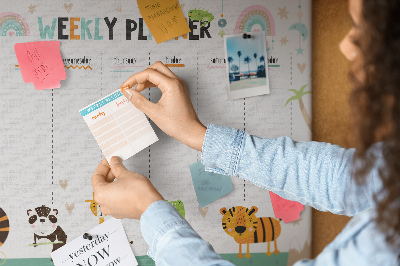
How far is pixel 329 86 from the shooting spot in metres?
0.80

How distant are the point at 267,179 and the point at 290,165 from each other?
0.05 meters

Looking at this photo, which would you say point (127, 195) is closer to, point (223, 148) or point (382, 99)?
point (223, 148)

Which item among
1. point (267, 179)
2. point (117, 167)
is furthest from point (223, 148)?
point (117, 167)

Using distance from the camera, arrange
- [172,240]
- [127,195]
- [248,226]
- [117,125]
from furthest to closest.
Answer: [248,226], [117,125], [127,195], [172,240]

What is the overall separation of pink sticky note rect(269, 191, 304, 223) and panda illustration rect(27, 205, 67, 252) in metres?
0.47

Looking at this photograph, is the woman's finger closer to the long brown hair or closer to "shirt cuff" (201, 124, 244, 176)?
"shirt cuff" (201, 124, 244, 176)

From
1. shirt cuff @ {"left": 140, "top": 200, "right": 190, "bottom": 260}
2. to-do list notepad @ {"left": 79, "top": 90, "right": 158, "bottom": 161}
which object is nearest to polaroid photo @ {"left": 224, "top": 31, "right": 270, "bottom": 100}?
to-do list notepad @ {"left": 79, "top": 90, "right": 158, "bottom": 161}

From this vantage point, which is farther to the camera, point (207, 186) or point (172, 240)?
point (207, 186)

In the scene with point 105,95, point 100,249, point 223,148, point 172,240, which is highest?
point 105,95

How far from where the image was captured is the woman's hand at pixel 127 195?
587mm

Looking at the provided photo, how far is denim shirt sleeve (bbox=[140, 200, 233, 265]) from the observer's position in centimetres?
47

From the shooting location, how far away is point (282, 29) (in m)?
0.82

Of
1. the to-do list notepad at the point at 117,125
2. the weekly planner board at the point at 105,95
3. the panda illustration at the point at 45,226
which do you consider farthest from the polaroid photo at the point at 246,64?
the panda illustration at the point at 45,226

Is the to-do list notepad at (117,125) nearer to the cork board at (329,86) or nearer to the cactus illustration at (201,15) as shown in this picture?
the cactus illustration at (201,15)
